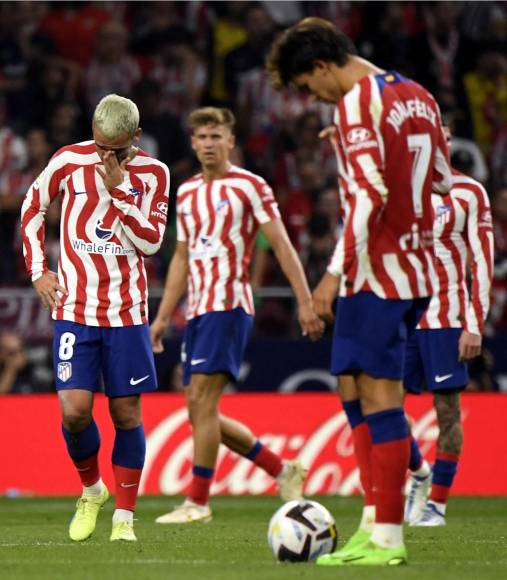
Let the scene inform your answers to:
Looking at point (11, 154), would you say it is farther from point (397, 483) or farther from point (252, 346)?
point (397, 483)

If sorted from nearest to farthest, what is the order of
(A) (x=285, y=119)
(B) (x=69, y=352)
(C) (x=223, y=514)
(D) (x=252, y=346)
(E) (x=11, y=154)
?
(B) (x=69, y=352), (C) (x=223, y=514), (D) (x=252, y=346), (E) (x=11, y=154), (A) (x=285, y=119)

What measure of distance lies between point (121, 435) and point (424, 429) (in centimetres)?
529

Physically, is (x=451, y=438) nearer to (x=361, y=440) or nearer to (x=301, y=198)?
(x=361, y=440)

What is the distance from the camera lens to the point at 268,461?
987 centimetres

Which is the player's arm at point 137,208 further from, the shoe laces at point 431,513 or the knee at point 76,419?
the shoe laces at point 431,513

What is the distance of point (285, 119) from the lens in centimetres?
1598

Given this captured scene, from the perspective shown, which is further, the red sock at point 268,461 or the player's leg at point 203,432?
the red sock at point 268,461

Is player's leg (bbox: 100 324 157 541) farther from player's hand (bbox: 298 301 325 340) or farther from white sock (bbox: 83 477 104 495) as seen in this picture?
player's hand (bbox: 298 301 325 340)

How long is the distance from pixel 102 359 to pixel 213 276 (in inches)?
97.2

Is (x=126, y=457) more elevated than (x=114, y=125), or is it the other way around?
(x=114, y=125)

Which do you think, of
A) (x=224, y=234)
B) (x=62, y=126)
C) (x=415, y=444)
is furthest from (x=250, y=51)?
(x=415, y=444)

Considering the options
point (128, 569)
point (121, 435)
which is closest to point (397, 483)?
point (128, 569)

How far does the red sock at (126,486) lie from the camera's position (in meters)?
6.99

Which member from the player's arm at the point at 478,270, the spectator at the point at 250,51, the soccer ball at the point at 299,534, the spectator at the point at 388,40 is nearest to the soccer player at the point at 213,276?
the player's arm at the point at 478,270
